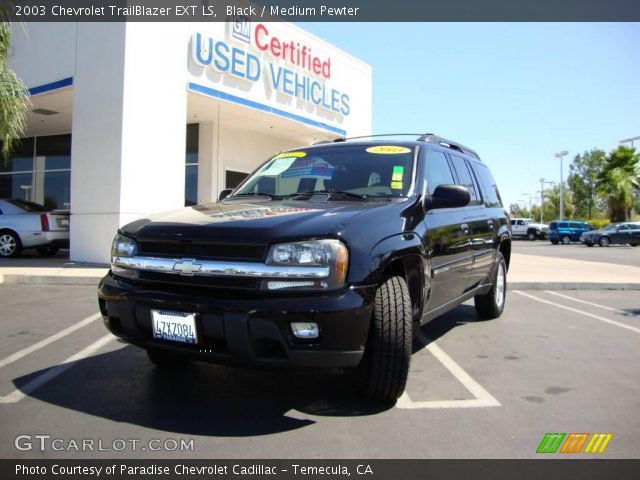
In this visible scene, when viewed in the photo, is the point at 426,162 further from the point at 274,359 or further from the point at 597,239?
the point at 597,239

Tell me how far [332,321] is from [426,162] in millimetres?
1951

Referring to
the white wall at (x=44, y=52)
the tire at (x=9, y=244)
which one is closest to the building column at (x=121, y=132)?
the white wall at (x=44, y=52)

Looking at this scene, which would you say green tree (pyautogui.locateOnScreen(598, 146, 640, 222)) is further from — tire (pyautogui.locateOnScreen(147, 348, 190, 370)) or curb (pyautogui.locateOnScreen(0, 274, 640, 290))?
tire (pyautogui.locateOnScreen(147, 348, 190, 370))

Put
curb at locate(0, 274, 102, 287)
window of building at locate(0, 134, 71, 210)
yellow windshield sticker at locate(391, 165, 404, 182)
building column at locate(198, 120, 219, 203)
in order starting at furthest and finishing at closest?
window of building at locate(0, 134, 71, 210)
building column at locate(198, 120, 219, 203)
curb at locate(0, 274, 102, 287)
yellow windshield sticker at locate(391, 165, 404, 182)

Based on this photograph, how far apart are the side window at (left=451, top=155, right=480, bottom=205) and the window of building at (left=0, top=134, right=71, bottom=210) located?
50.5ft

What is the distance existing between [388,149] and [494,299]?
2.79m

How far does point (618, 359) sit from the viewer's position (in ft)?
14.5

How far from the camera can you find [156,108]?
10.6 m

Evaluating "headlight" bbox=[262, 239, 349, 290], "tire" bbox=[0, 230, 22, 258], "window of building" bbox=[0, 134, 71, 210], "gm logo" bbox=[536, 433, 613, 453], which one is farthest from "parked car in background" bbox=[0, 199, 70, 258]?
"gm logo" bbox=[536, 433, 613, 453]

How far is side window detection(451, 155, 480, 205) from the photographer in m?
4.88

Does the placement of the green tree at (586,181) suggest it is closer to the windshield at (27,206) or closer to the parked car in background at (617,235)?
the parked car in background at (617,235)

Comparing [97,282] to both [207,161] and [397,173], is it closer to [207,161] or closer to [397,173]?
[397,173]

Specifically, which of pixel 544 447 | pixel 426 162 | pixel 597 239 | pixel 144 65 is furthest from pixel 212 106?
pixel 597 239

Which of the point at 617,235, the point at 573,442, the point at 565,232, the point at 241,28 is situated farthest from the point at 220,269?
the point at 565,232
